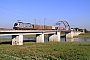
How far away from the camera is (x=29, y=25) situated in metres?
78.6

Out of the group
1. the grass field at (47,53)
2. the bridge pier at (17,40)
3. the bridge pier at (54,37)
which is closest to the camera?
the grass field at (47,53)

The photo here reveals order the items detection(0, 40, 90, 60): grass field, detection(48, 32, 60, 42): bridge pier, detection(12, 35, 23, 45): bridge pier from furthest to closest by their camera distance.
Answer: detection(48, 32, 60, 42): bridge pier < detection(12, 35, 23, 45): bridge pier < detection(0, 40, 90, 60): grass field

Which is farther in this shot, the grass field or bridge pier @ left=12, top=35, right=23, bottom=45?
bridge pier @ left=12, top=35, right=23, bottom=45

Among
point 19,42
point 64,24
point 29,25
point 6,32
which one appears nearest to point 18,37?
point 19,42

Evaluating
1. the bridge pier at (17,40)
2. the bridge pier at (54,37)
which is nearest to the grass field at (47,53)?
the bridge pier at (17,40)

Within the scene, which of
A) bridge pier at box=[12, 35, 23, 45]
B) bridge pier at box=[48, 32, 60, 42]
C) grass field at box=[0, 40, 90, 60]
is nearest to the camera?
grass field at box=[0, 40, 90, 60]

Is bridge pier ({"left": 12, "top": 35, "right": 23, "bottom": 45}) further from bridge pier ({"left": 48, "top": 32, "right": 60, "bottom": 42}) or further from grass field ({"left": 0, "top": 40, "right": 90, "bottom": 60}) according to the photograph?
bridge pier ({"left": 48, "top": 32, "right": 60, "bottom": 42})

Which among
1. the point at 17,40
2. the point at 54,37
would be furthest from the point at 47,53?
the point at 54,37

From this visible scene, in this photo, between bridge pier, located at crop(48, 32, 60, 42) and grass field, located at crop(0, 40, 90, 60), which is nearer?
grass field, located at crop(0, 40, 90, 60)

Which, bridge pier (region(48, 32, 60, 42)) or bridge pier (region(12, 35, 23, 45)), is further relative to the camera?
bridge pier (region(48, 32, 60, 42))

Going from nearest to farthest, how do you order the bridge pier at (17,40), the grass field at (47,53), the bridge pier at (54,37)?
the grass field at (47,53) < the bridge pier at (17,40) < the bridge pier at (54,37)

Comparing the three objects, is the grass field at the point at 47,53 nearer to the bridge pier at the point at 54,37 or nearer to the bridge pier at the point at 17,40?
the bridge pier at the point at 17,40

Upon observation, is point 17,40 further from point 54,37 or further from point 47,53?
point 54,37

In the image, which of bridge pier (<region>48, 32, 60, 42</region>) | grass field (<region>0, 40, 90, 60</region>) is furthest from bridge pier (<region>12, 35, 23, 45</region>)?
bridge pier (<region>48, 32, 60, 42</region>)
